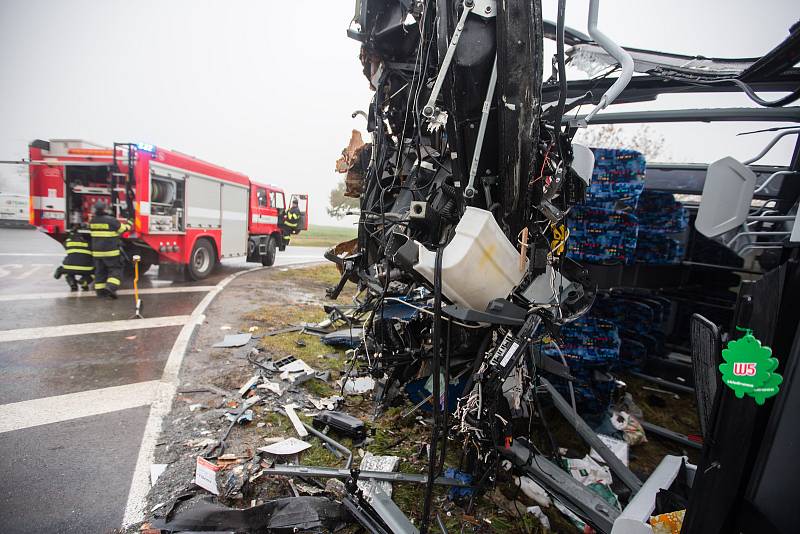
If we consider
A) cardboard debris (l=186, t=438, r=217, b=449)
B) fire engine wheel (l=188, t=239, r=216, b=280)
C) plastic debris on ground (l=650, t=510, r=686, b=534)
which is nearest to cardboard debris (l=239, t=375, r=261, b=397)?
cardboard debris (l=186, t=438, r=217, b=449)

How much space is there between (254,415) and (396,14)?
3.68 meters

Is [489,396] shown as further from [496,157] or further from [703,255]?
[703,255]

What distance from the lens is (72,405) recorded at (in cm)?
333

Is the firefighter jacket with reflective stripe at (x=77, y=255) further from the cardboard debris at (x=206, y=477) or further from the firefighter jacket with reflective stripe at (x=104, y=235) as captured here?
the cardboard debris at (x=206, y=477)

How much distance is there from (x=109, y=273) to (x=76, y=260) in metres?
0.66

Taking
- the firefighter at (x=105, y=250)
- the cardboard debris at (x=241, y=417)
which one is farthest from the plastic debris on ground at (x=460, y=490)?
the firefighter at (x=105, y=250)

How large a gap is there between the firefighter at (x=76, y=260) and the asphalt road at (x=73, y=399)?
0.37m

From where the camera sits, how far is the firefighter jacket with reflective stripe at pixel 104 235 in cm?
675

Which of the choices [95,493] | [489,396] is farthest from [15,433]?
[489,396]

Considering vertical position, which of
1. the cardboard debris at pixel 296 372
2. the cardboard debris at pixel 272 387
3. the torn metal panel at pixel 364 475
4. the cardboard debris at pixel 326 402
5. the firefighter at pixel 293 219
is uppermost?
the firefighter at pixel 293 219

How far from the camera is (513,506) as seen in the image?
98.7 inches

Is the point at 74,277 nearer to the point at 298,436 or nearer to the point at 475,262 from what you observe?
the point at 298,436

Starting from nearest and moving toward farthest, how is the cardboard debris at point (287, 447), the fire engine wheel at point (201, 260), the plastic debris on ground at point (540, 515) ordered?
1. the plastic debris on ground at point (540, 515)
2. the cardboard debris at point (287, 447)
3. the fire engine wheel at point (201, 260)

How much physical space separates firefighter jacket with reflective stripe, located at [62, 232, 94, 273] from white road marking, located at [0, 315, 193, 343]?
2386 millimetres
